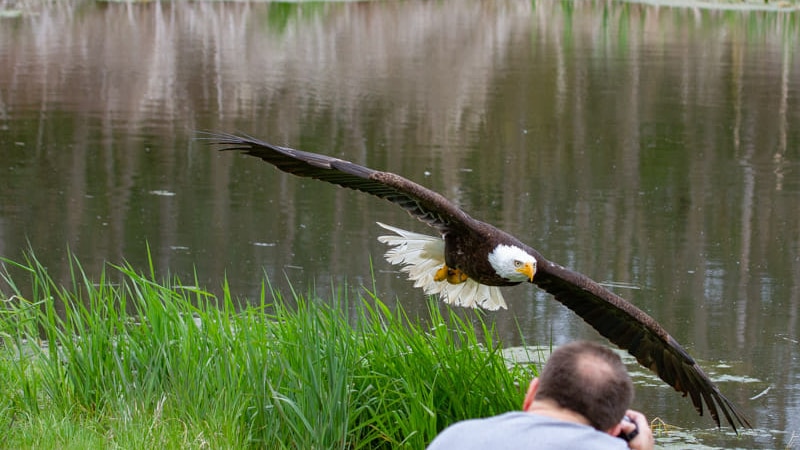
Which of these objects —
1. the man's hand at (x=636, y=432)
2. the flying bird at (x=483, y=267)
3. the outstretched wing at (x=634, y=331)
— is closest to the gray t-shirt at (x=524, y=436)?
the man's hand at (x=636, y=432)

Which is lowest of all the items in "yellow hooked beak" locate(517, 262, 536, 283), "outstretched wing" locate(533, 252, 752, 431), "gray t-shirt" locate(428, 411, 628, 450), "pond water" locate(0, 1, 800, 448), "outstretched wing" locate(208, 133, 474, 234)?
"pond water" locate(0, 1, 800, 448)

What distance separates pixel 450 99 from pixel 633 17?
17.9 metres

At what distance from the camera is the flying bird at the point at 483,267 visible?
552 cm

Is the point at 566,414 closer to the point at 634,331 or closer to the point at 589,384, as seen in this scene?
the point at 589,384

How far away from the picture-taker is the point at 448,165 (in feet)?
44.9

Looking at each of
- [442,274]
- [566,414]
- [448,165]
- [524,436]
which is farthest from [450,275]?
[448,165]

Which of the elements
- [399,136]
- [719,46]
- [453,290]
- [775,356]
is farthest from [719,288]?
[719,46]

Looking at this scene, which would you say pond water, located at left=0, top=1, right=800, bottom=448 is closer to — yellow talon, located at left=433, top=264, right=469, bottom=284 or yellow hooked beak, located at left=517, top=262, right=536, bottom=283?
yellow hooked beak, located at left=517, top=262, right=536, bottom=283

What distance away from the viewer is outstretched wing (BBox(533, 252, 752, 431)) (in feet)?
18.2

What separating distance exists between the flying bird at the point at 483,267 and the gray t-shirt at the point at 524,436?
3001 millimetres

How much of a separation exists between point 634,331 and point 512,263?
66cm

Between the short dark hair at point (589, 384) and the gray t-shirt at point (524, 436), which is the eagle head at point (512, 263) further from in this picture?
the gray t-shirt at point (524, 436)

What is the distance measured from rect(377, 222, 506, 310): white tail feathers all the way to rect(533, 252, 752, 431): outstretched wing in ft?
1.44

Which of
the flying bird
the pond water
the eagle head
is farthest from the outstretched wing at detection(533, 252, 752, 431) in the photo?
the pond water
